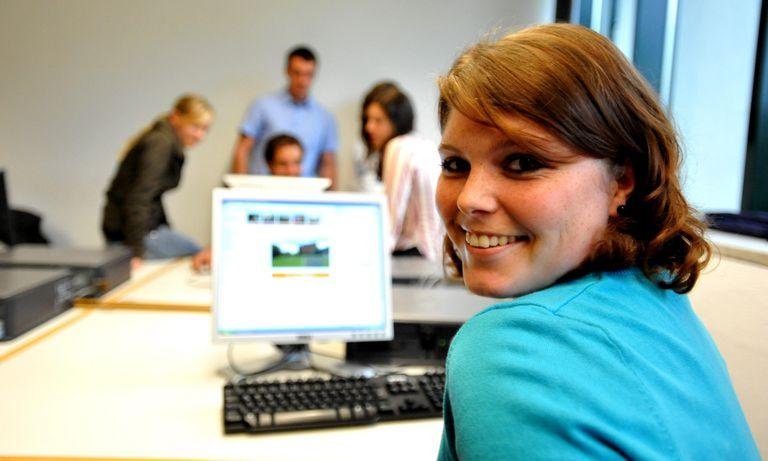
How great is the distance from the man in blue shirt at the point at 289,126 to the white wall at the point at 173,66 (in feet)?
0.49

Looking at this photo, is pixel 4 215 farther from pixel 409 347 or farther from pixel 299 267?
pixel 409 347

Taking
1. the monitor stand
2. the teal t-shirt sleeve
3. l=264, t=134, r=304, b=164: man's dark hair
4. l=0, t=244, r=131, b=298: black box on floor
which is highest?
l=264, t=134, r=304, b=164: man's dark hair

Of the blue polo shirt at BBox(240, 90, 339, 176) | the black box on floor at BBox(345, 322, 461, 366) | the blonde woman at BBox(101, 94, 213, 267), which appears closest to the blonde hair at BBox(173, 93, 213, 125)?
the blonde woman at BBox(101, 94, 213, 267)

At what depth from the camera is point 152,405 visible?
3.93ft

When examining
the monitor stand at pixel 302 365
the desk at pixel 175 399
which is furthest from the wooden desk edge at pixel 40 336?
the monitor stand at pixel 302 365

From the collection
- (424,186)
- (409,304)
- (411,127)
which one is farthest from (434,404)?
(411,127)

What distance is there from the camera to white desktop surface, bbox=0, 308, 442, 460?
1.02m

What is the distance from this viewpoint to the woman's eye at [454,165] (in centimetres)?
75

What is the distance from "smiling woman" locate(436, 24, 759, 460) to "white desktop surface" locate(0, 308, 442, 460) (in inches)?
17.1

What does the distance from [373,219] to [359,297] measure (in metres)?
0.19

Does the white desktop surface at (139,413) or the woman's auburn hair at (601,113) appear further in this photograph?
the white desktop surface at (139,413)

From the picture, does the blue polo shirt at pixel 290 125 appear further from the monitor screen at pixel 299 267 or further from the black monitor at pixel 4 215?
the monitor screen at pixel 299 267

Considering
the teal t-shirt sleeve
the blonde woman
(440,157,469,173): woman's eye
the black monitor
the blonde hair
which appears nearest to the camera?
the teal t-shirt sleeve

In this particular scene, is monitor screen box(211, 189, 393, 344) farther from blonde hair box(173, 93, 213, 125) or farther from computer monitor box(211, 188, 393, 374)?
blonde hair box(173, 93, 213, 125)
